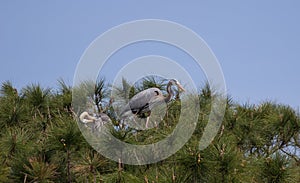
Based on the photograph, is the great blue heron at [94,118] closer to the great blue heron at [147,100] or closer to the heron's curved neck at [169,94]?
the great blue heron at [147,100]

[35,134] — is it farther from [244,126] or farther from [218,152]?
[218,152]

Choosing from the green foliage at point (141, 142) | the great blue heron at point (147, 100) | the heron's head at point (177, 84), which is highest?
the heron's head at point (177, 84)

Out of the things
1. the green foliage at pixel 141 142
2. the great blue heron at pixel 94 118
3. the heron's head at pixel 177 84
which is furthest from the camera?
the heron's head at pixel 177 84

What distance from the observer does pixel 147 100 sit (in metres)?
6.88

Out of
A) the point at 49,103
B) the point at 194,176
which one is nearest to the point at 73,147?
the point at 194,176

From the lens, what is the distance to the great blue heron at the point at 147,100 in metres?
6.88

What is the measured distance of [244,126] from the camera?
5.93 m

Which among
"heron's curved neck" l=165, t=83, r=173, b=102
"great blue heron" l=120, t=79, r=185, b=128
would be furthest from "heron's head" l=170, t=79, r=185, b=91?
"heron's curved neck" l=165, t=83, r=173, b=102

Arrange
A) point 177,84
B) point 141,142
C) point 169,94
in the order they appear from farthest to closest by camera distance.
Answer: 1. point 169,94
2. point 177,84
3. point 141,142

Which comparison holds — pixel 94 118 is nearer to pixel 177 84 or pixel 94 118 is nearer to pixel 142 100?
pixel 142 100

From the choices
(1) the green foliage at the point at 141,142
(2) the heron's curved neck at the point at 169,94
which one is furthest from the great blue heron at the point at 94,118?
(2) the heron's curved neck at the point at 169,94

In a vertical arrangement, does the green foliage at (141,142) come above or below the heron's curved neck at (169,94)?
below

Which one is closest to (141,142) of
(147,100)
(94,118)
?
(94,118)

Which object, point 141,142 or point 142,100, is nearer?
point 141,142
